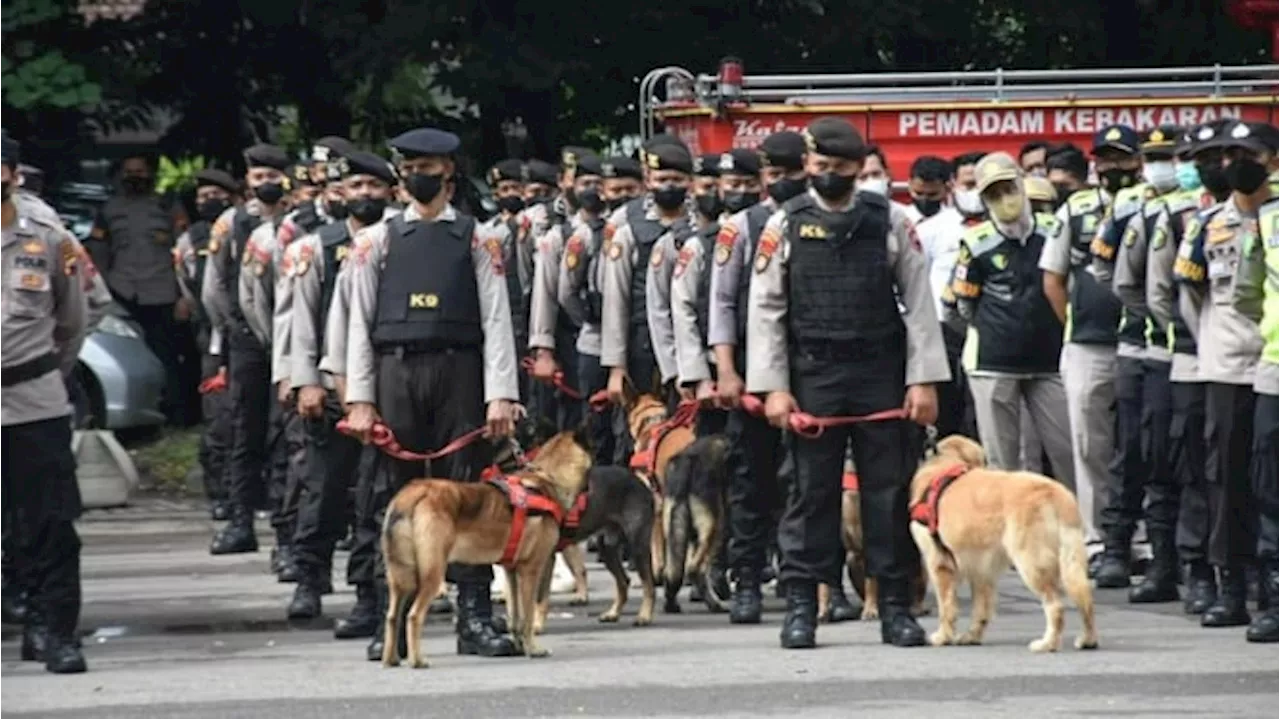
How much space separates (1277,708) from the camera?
12.0 metres

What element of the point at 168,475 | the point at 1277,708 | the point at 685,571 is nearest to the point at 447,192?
the point at 685,571

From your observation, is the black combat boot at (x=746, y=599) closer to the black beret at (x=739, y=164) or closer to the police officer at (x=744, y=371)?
the police officer at (x=744, y=371)

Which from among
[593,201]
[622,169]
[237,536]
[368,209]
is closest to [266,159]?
[593,201]

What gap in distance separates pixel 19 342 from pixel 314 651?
5.96 ft

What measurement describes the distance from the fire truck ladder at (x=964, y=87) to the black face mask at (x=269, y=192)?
3.90 m

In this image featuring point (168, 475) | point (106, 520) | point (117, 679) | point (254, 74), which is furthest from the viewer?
point (254, 74)

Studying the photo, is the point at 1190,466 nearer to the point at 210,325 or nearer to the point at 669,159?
the point at 669,159

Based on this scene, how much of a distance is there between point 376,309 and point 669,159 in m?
3.17

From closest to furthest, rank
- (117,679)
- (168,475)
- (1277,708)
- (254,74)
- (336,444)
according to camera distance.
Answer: (1277,708)
(117,679)
(336,444)
(168,475)
(254,74)

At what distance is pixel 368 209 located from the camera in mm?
15273

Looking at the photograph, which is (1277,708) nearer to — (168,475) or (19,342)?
(19,342)

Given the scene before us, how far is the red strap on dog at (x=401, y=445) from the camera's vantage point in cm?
1426

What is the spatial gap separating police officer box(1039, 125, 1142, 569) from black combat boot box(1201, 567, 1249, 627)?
2.35 meters

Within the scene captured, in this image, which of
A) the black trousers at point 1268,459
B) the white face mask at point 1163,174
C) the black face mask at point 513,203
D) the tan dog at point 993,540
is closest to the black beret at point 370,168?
the tan dog at point 993,540
